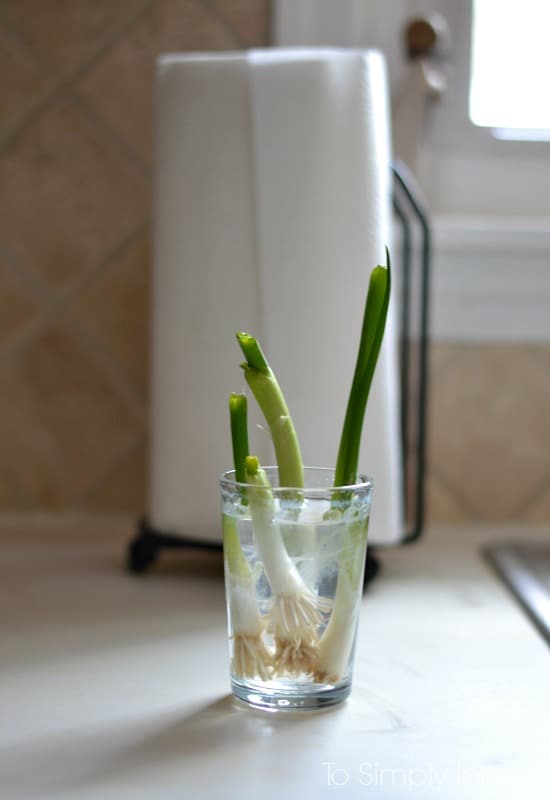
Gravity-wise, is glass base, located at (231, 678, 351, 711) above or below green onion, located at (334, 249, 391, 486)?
below

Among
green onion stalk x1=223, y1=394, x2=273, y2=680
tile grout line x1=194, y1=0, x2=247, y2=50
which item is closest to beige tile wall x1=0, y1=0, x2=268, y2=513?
tile grout line x1=194, y1=0, x2=247, y2=50

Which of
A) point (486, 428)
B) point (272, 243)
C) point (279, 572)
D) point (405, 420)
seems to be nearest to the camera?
point (279, 572)

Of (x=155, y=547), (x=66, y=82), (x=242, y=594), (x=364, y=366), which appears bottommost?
(x=155, y=547)

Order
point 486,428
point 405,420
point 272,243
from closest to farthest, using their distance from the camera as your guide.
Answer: point 272,243 < point 405,420 < point 486,428

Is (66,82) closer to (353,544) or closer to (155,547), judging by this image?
(155,547)

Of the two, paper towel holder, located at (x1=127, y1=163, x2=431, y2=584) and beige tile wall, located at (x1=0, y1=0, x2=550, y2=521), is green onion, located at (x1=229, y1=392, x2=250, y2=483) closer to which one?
paper towel holder, located at (x1=127, y1=163, x2=431, y2=584)

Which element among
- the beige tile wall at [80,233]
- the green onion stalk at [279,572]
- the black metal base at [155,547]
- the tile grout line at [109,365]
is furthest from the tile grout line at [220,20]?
the green onion stalk at [279,572]

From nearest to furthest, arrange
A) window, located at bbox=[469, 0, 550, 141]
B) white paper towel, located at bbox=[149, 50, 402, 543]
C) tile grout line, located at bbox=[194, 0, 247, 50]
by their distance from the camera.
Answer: white paper towel, located at bbox=[149, 50, 402, 543] < tile grout line, located at bbox=[194, 0, 247, 50] < window, located at bbox=[469, 0, 550, 141]

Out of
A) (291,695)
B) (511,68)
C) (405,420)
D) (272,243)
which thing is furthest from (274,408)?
(511,68)

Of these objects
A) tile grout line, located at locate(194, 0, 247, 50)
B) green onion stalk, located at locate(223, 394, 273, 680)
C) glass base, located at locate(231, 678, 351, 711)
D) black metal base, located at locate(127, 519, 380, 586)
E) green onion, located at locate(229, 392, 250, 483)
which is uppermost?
tile grout line, located at locate(194, 0, 247, 50)
